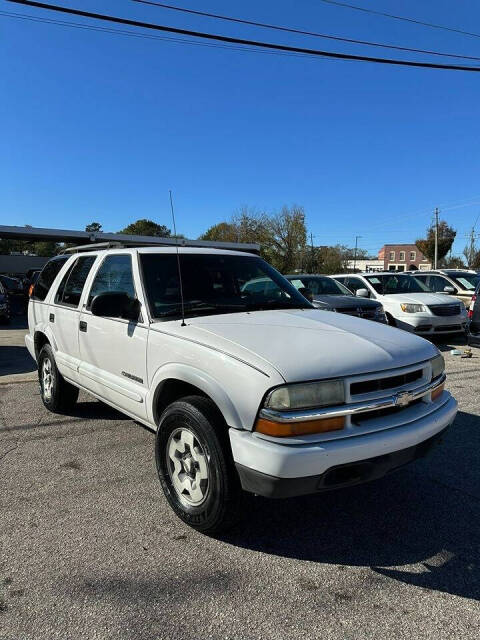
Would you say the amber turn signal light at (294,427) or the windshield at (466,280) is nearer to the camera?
the amber turn signal light at (294,427)

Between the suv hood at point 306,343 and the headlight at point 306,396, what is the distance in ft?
0.16

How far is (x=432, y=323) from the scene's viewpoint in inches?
419

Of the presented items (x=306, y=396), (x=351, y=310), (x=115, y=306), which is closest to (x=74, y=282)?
(x=115, y=306)

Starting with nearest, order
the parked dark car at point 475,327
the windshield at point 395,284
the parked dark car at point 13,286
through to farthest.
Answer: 1. the parked dark car at point 475,327
2. the windshield at point 395,284
3. the parked dark car at point 13,286

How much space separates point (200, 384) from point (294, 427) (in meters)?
0.65

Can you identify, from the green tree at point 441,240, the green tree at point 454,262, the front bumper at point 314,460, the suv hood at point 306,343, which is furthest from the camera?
the green tree at point 454,262

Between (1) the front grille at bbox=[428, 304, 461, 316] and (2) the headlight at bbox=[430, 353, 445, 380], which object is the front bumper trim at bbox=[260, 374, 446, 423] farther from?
(1) the front grille at bbox=[428, 304, 461, 316]

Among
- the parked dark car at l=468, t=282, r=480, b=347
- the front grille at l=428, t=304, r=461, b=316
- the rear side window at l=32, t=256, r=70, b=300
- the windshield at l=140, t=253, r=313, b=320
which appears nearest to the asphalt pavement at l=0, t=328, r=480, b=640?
the windshield at l=140, t=253, r=313, b=320

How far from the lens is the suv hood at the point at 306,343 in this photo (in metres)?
2.69

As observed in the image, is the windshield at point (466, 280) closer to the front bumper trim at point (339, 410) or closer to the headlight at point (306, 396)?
the front bumper trim at point (339, 410)

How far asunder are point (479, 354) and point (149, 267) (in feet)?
25.2

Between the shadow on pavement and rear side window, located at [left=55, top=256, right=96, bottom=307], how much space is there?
2713 mm

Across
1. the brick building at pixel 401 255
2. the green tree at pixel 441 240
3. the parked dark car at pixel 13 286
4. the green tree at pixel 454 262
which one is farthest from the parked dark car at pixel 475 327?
the brick building at pixel 401 255

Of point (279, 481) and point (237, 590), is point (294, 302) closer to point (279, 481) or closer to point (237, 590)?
point (279, 481)
